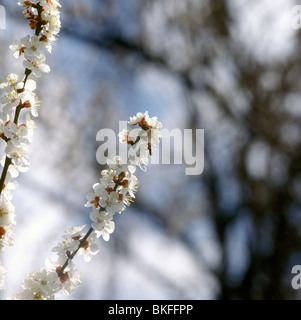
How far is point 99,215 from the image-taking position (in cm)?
126

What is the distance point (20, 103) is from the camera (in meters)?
1.21

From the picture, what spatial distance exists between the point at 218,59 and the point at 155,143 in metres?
4.51

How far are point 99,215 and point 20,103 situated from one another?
1.40ft

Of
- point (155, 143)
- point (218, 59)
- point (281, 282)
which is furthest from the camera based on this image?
point (218, 59)

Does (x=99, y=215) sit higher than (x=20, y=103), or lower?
lower

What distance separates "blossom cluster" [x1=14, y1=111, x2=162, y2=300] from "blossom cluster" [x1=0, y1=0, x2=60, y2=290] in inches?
5.3

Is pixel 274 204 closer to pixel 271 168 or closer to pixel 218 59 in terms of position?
pixel 271 168

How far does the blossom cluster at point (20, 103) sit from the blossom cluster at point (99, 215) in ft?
0.44

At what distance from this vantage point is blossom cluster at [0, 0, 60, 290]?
117 cm

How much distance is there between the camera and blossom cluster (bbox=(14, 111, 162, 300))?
4.09ft

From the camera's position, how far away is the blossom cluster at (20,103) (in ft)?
3.85

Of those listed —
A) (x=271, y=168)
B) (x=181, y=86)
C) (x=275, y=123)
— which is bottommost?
(x=271, y=168)
